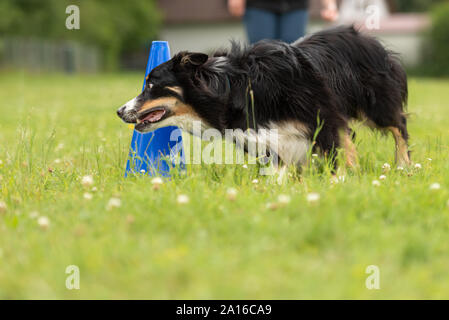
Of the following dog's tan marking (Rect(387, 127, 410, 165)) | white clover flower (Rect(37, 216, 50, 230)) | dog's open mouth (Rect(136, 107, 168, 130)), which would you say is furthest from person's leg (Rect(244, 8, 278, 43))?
white clover flower (Rect(37, 216, 50, 230))

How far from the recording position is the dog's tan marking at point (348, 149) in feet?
11.6

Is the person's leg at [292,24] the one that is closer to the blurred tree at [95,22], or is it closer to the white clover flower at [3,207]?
the white clover flower at [3,207]

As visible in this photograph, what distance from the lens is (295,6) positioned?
548cm

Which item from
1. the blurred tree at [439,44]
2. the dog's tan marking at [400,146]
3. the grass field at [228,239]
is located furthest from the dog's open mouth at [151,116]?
the blurred tree at [439,44]

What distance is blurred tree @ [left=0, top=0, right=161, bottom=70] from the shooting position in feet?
64.5

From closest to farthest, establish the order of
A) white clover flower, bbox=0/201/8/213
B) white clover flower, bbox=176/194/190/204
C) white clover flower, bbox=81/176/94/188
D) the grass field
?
the grass field
white clover flower, bbox=176/194/190/204
white clover flower, bbox=0/201/8/213
white clover flower, bbox=81/176/94/188

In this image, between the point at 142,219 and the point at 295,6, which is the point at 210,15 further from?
the point at 142,219

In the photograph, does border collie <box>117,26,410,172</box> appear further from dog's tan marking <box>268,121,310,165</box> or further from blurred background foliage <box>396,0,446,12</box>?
blurred background foliage <box>396,0,446,12</box>

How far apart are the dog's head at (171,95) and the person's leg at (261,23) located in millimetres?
2330

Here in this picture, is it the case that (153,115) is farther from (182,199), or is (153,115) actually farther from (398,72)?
(398,72)

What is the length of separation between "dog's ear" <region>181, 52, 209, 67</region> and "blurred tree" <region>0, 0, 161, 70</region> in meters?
16.9

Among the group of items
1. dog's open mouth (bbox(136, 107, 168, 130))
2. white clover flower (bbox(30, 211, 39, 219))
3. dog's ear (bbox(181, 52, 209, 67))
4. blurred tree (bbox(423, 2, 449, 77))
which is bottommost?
white clover flower (bbox(30, 211, 39, 219))

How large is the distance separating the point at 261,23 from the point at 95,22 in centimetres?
2382

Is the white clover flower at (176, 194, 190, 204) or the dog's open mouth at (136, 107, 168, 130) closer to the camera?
the white clover flower at (176, 194, 190, 204)
